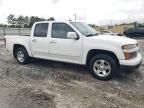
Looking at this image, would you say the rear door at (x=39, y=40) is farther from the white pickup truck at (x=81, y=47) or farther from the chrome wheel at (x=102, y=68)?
the chrome wheel at (x=102, y=68)

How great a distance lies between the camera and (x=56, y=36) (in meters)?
7.20

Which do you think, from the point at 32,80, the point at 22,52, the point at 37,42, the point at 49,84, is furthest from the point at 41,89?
the point at 22,52

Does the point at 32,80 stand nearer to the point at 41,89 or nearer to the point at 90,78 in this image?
the point at 41,89

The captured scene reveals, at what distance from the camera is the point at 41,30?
7754 mm

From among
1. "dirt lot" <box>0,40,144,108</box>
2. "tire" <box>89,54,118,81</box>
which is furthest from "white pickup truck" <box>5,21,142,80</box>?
"dirt lot" <box>0,40,144,108</box>

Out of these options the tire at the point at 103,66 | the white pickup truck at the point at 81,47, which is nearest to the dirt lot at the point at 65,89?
the tire at the point at 103,66

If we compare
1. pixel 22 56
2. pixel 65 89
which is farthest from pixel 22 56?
pixel 65 89

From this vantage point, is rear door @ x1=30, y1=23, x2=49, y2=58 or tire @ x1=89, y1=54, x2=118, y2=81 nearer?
tire @ x1=89, y1=54, x2=118, y2=81

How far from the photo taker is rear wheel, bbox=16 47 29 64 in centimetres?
838

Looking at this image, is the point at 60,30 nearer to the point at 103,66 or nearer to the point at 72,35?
the point at 72,35

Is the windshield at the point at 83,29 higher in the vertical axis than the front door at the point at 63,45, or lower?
higher

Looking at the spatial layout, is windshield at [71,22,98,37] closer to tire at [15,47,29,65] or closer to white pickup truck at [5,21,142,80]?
white pickup truck at [5,21,142,80]

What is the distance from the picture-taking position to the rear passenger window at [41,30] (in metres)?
7.61

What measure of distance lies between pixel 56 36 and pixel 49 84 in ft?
6.38
